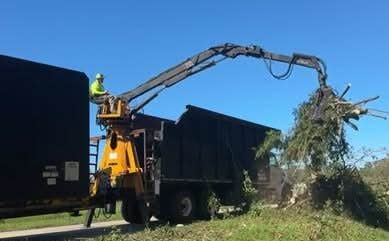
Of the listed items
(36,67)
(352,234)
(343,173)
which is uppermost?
(36,67)

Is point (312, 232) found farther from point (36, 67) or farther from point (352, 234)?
point (36, 67)

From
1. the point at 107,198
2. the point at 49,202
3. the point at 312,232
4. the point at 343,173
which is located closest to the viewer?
the point at 312,232

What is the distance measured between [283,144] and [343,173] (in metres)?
1.94

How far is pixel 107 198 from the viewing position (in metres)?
17.6

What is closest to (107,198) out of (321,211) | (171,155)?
(171,155)

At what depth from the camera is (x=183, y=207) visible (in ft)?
64.2

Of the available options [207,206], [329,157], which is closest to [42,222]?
[207,206]

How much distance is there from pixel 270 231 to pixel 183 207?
20.1 ft

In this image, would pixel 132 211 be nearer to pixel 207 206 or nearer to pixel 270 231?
pixel 207 206

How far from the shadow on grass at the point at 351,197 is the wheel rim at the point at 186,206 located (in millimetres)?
3638

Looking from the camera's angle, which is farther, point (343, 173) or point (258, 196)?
point (258, 196)

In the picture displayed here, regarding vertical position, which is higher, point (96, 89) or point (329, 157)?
point (96, 89)

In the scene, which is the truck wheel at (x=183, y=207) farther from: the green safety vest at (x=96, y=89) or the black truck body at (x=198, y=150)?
the green safety vest at (x=96, y=89)

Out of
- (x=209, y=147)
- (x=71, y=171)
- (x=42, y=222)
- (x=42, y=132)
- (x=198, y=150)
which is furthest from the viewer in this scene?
(x=42, y=222)
